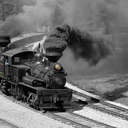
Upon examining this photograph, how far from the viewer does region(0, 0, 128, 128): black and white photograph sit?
436 inches

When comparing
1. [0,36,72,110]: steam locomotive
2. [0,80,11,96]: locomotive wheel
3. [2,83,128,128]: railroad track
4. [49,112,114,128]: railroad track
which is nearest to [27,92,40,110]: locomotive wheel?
[0,36,72,110]: steam locomotive

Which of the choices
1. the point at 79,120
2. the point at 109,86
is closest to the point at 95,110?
the point at 79,120

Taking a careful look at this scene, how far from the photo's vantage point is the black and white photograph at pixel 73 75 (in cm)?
1107

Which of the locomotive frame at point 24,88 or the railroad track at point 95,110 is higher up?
the locomotive frame at point 24,88

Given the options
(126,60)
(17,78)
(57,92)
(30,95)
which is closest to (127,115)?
(57,92)

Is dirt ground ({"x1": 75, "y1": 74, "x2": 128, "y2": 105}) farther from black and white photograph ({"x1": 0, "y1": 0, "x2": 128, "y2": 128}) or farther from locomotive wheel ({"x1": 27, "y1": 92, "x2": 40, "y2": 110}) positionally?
locomotive wheel ({"x1": 27, "y1": 92, "x2": 40, "y2": 110})

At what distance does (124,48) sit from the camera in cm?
2645

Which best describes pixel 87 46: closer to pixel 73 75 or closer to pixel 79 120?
pixel 73 75

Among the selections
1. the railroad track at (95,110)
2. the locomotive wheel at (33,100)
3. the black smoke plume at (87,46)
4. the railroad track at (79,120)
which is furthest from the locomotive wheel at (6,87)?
the black smoke plume at (87,46)

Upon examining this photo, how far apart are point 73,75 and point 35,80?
33.3ft

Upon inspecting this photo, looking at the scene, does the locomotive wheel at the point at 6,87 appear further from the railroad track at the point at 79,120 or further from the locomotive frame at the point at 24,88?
the railroad track at the point at 79,120

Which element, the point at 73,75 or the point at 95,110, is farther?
the point at 73,75

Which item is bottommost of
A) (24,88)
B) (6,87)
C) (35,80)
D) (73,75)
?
(73,75)

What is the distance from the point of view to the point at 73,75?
21.7 metres
